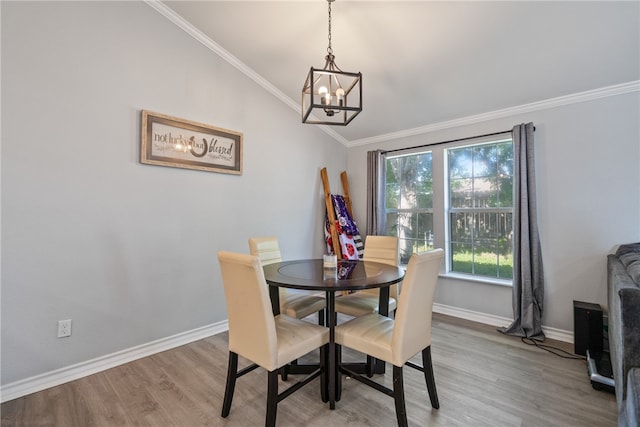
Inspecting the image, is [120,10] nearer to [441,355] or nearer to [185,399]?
[185,399]

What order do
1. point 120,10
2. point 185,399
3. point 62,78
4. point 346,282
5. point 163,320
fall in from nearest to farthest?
point 346,282, point 185,399, point 62,78, point 120,10, point 163,320

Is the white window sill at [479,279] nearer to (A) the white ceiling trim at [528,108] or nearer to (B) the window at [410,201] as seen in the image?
(B) the window at [410,201]

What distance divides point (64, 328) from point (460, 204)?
4042mm

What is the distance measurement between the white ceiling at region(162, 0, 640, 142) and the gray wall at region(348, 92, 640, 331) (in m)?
0.27

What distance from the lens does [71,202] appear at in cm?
227

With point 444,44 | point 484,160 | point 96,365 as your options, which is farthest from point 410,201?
point 96,365

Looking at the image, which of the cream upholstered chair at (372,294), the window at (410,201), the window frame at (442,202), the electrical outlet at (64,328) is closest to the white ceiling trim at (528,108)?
the window frame at (442,202)

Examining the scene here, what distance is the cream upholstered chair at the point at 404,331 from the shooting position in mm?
1623

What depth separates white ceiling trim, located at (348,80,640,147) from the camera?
104 inches

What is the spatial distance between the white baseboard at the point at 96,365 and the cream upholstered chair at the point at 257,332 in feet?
4.10

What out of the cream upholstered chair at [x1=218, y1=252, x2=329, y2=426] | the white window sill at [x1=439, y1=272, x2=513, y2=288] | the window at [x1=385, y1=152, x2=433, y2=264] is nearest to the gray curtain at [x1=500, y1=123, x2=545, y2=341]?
the white window sill at [x1=439, y1=272, x2=513, y2=288]

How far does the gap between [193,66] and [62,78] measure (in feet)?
3.64

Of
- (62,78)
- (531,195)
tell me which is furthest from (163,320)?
(531,195)

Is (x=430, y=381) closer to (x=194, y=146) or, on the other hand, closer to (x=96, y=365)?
(x=96, y=365)
